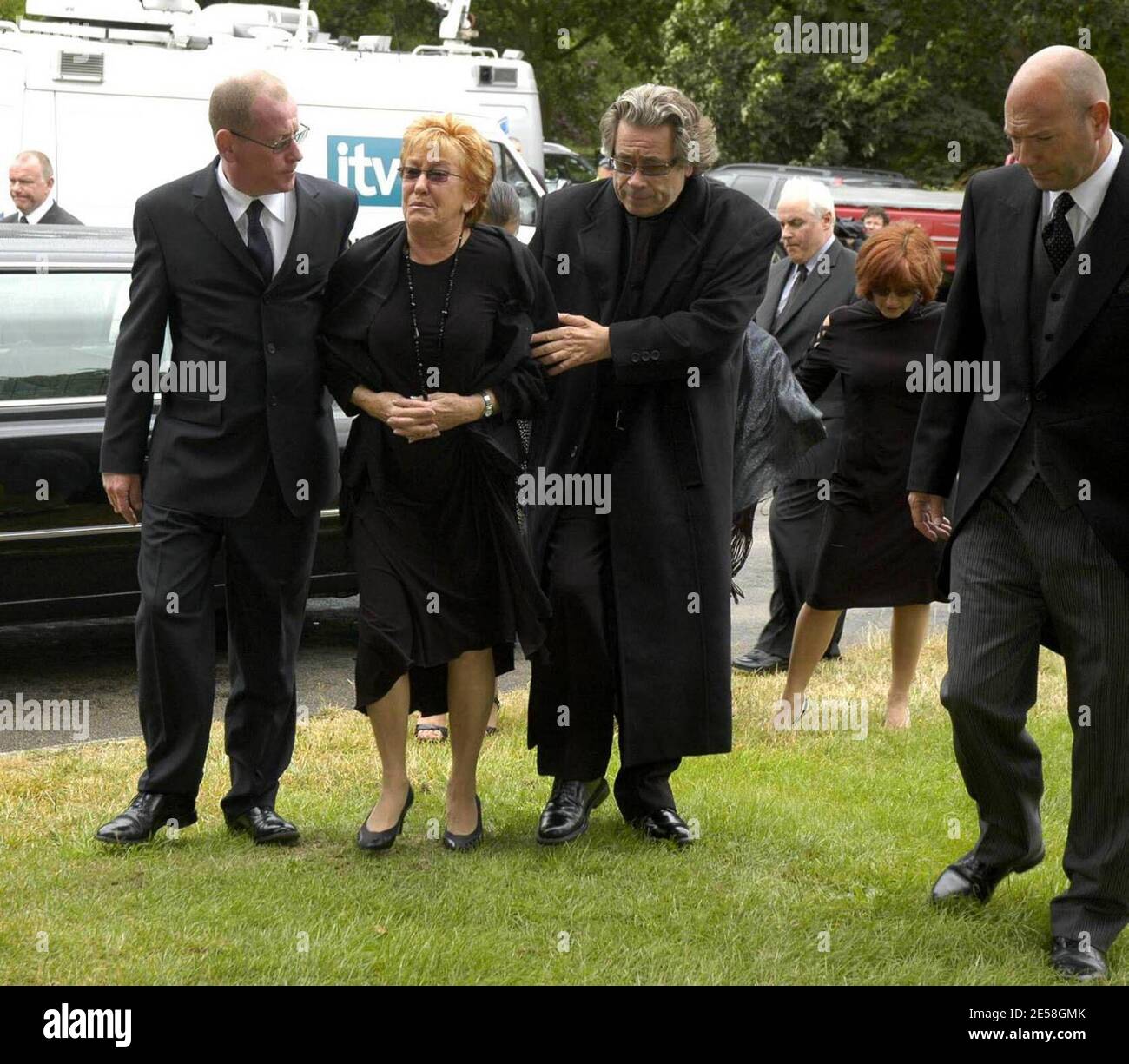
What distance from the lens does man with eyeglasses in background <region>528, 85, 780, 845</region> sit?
17.7ft

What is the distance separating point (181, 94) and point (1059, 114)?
10.9 meters

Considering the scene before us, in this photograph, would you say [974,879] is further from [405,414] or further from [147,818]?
[147,818]

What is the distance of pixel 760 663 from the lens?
8.48m

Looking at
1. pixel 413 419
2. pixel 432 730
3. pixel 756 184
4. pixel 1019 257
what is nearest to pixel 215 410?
pixel 413 419

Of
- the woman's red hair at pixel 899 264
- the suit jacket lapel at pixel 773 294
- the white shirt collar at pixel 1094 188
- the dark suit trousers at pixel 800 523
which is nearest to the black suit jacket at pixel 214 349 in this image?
the white shirt collar at pixel 1094 188

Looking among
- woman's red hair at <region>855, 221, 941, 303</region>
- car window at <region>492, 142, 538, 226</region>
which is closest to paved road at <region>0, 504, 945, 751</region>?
woman's red hair at <region>855, 221, 941, 303</region>

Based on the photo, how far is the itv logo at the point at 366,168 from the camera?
47.1 feet

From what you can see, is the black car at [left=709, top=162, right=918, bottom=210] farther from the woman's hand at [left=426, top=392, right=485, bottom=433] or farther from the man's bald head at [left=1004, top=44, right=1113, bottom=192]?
the man's bald head at [left=1004, top=44, right=1113, bottom=192]

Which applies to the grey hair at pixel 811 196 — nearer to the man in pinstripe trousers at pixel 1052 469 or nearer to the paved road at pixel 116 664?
the paved road at pixel 116 664

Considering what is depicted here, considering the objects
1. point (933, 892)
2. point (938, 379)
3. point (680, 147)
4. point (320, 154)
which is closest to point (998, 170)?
point (938, 379)

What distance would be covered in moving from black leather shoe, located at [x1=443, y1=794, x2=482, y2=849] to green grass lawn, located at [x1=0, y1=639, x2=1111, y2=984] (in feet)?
0.18

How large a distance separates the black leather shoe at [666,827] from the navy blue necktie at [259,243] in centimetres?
199

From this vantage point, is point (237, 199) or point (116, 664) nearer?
point (237, 199)

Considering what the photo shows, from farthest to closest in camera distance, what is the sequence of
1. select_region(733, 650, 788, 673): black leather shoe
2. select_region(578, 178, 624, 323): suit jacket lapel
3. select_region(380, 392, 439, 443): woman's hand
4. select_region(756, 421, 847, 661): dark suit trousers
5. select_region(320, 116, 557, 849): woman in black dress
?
select_region(733, 650, 788, 673): black leather shoe < select_region(756, 421, 847, 661): dark suit trousers < select_region(578, 178, 624, 323): suit jacket lapel < select_region(320, 116, 557, 849): woman in black dress < select_region(380, 392, 439, 443): woman's hand
